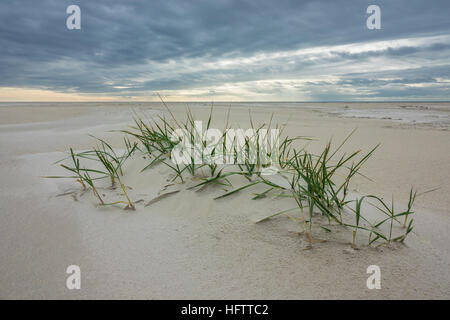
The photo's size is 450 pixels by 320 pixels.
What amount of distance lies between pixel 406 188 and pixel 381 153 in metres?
1.25

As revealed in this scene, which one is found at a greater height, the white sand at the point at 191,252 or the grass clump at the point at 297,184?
the grass clump at the point at 297,184

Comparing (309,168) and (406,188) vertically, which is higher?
(309,168)

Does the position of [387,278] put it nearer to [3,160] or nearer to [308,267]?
[308,267]

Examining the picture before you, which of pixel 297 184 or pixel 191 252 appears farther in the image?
pixel 297 184

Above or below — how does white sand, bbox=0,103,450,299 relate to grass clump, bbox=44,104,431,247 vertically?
below

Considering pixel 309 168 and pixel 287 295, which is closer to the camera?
pixel 287 295

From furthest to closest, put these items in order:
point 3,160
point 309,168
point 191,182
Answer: point 3,160, point 191,182, point 309,168

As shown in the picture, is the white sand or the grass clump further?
the grass clump

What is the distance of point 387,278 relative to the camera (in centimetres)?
96

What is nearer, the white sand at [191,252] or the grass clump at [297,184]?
the white sand at [191,252]

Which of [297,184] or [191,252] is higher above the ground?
[297,184]
